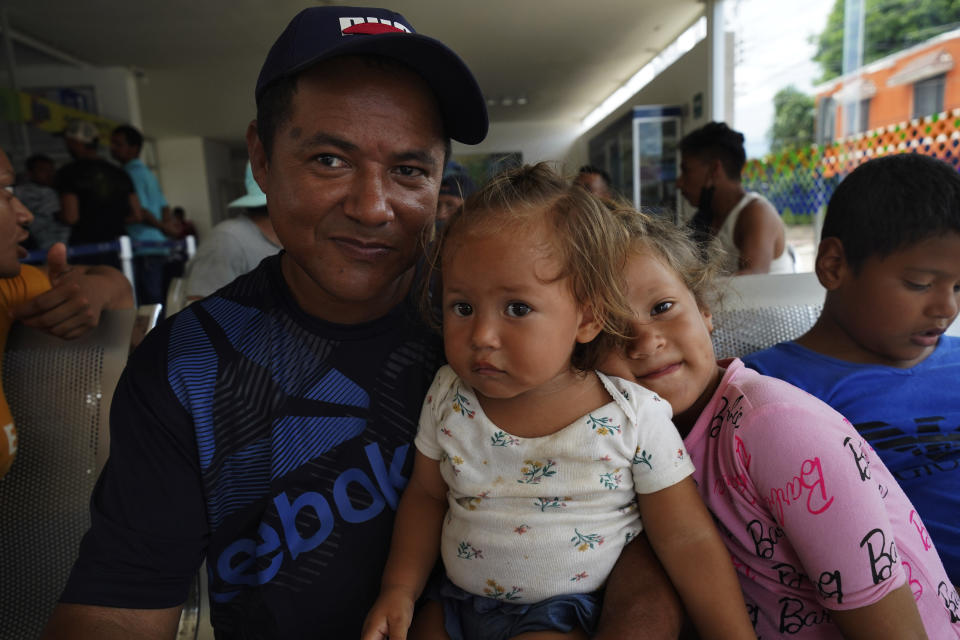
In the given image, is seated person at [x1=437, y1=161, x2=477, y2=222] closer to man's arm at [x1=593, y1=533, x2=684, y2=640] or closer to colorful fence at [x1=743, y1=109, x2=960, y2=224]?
man's arm at [x1=593, y1=533, x2=684, y2=640]

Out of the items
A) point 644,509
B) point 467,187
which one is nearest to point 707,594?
point 644,509

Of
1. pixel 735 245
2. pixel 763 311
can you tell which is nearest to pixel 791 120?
pixel 735 245

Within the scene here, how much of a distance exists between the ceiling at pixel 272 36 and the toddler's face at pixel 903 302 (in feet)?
23.3

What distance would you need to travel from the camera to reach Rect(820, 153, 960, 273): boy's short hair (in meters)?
1.32

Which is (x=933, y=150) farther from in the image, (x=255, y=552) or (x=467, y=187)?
(x=255, y=552)

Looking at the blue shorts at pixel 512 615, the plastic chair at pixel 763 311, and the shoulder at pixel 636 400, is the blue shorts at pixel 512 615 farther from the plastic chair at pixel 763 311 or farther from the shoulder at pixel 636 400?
the plastic chair at pixel 763 311

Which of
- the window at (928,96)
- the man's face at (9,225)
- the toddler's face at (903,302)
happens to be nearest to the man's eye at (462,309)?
the toddler's face at (903,302)

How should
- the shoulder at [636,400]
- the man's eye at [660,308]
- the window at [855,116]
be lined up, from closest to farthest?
the shoulder at [636,400] < the man's eye at [660,308] < the window at [855,116]

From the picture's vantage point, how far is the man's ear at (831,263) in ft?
4.77

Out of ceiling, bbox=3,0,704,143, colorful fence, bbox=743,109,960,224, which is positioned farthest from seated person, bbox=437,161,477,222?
ceiling, bbox=3,0,704,143

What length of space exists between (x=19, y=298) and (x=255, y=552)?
1037 mm

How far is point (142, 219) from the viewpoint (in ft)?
19.5

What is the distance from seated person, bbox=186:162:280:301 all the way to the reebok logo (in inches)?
71.6

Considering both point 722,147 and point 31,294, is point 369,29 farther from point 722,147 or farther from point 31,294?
point 722,147
